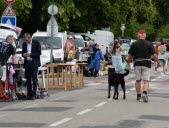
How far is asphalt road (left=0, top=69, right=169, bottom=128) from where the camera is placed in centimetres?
1225

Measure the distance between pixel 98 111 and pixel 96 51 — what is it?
16007 millimetres

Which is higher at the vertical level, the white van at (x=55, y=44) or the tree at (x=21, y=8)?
the tree at (x=21, y=8)

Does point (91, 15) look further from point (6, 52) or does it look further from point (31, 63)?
point (6, 52)

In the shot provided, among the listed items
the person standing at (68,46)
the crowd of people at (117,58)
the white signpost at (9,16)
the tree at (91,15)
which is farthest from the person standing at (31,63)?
the tree at (91,15)

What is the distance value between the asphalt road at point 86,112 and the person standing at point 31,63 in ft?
1.28

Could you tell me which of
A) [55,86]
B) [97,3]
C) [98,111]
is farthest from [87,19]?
[98,111]

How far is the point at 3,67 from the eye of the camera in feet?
57.5

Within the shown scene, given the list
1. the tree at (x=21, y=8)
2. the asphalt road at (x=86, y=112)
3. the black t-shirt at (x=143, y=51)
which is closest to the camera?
the asphalt road at (x=86, y=112)

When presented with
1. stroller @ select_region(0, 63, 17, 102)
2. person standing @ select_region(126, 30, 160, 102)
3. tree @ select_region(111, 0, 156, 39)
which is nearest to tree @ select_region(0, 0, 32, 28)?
tree @ select_region(111, 0, 156, 39)

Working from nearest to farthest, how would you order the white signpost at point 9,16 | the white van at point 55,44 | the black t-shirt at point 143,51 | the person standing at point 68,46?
the black t-shirt at point 143,51
the white signpost at point 9,16
the person standing at point 68,46
the white van at point 55,44

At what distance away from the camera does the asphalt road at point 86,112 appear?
482 inches

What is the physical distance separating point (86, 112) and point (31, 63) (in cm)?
425

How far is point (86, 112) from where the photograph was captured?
14.3 metres

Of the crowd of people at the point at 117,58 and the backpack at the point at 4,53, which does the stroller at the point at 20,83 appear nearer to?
the crowd of people at the point at 117,58
